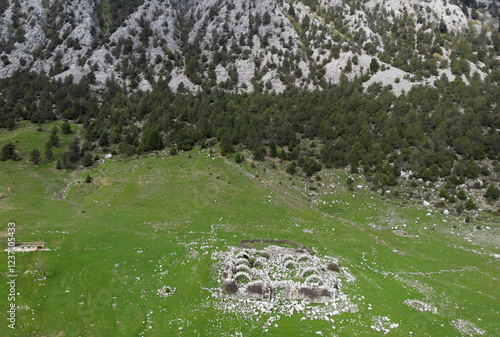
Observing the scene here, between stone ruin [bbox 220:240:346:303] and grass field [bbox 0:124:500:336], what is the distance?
2.70 metres

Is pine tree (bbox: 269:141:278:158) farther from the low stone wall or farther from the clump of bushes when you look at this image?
the clump of bushes

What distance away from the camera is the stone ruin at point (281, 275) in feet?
110

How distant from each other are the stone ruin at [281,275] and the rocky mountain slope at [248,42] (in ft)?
339

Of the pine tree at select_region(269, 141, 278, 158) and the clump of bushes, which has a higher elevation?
the pine tree at select_region(269, 141, 278, 158)

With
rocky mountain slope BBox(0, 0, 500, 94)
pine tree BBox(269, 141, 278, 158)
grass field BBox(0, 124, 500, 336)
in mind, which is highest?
rocky mountain slope BBox(0, 0, 500, 94)

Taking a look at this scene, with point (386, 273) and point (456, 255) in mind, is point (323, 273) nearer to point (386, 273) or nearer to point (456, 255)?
point (386, 273)

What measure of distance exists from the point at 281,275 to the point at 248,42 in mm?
144472

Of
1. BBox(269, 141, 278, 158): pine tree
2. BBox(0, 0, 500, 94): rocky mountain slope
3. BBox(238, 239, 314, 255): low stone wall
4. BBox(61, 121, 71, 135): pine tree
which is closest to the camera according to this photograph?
BBox(238, 239, 314, 255): low stone wall

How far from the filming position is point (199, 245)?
155 feet

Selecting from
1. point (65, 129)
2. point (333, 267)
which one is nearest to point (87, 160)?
point (65, 129)

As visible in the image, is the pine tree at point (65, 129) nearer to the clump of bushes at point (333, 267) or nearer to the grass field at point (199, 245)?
the grass field at point (199, 245)

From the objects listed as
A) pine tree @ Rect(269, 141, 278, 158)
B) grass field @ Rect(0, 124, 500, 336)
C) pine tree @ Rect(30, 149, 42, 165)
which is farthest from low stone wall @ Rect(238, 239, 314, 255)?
pine tree @ Rect(30, 149, 42, 165)

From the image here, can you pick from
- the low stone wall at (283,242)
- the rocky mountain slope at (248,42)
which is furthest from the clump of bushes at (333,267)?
the rocky mountain slope at (248,42)

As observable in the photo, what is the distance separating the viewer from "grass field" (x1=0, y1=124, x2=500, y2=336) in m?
30.3
